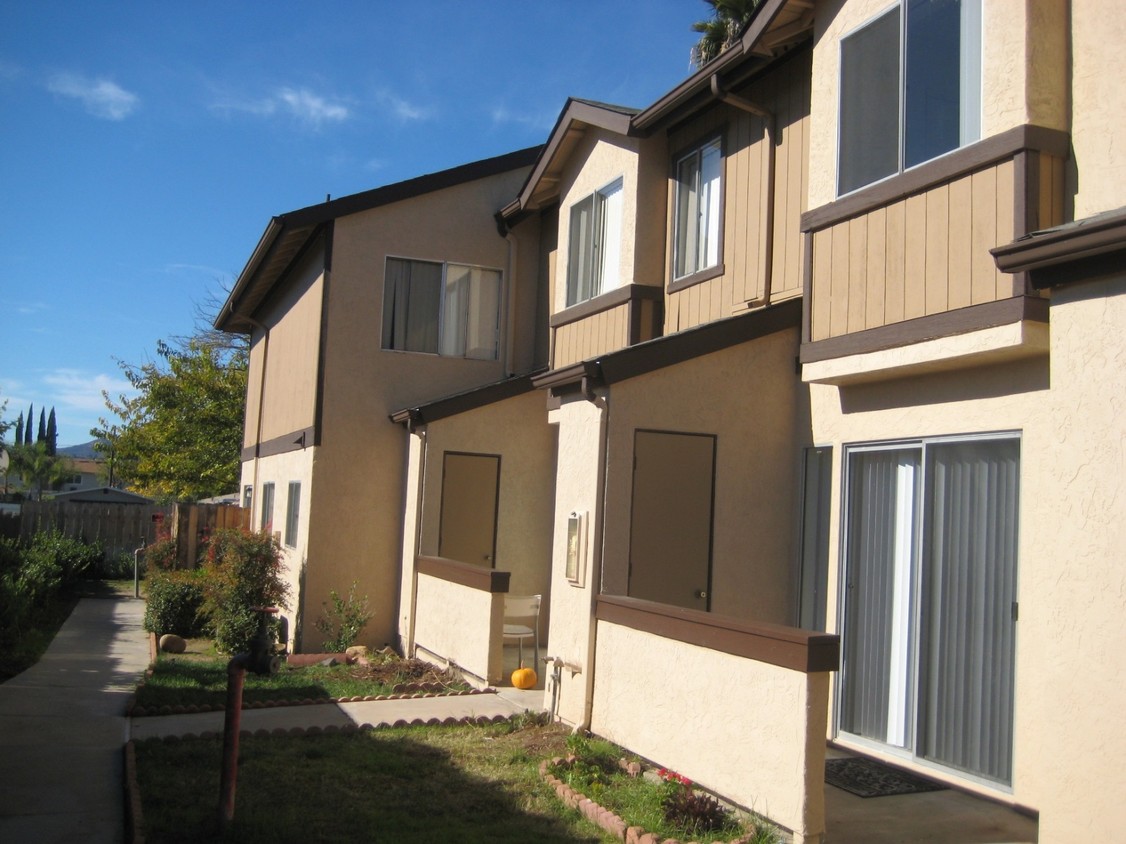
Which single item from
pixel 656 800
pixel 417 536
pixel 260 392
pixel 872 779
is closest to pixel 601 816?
pixel 656 800

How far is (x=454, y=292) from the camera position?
16.1m

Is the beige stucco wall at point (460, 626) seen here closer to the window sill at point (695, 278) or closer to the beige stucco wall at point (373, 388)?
the beige stucco wall at point (373, 388)

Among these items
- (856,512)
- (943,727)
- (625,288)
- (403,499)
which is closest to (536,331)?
(403,499)

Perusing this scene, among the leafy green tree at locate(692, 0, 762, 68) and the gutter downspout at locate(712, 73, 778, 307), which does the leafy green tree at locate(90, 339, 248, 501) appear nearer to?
the leafy green tree at locate(692, 0, 762, 68)

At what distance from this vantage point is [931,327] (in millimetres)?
7184

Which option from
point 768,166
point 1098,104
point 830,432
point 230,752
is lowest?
point 230,752

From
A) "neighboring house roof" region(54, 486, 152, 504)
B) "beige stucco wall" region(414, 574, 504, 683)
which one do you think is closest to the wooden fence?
"neighboring house roof" region(54, 486, 152, 504)

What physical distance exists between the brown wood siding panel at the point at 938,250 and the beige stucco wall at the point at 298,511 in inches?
391

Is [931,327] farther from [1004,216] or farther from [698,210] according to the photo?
[698,210]

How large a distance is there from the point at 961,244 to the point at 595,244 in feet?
21.3

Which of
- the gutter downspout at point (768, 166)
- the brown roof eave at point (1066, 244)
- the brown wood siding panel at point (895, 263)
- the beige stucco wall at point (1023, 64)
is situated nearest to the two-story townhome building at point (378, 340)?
the gutter downspout at point (768, 166)

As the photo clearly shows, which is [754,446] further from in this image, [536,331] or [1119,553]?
[536,331]

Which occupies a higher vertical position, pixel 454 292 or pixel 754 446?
pixel 454 292

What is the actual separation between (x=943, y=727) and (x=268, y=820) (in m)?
4.58
